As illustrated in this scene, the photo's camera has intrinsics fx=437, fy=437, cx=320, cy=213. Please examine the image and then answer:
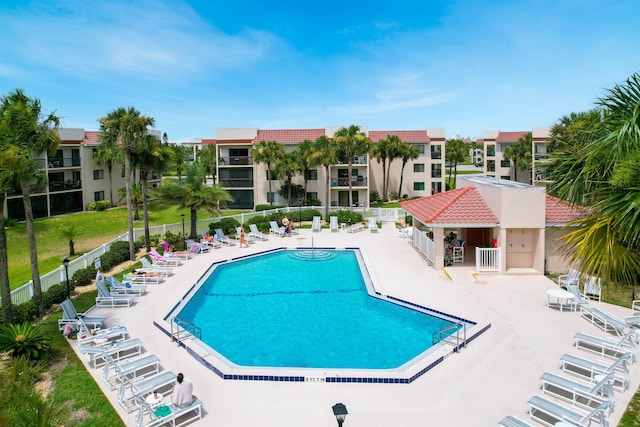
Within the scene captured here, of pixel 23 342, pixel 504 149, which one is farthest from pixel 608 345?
pixel 504 149

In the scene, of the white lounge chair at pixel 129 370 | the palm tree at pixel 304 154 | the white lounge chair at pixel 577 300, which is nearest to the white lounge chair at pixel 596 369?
the white lounge chair at pixel 577 300

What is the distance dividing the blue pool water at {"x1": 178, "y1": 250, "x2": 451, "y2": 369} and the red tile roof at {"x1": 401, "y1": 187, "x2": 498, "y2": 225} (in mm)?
4499

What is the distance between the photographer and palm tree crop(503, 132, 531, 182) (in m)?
54.8

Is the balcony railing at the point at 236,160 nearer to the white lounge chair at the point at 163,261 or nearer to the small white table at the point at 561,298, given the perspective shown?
the white lounge chair at the point at 163,261

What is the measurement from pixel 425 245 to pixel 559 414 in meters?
14.7

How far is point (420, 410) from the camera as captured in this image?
9.00m

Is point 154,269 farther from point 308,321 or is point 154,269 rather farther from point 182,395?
point 182,395

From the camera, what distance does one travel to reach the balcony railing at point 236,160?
46.1 m

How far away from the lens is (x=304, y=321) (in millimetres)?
15102

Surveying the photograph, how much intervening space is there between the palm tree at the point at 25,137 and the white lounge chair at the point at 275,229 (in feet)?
58.5

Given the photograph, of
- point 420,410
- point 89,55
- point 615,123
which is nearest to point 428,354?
point 420,410

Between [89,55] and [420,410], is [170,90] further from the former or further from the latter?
[420,410]

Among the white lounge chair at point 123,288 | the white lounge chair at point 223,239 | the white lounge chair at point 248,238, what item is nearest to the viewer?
the white lounge chair at point 123,288

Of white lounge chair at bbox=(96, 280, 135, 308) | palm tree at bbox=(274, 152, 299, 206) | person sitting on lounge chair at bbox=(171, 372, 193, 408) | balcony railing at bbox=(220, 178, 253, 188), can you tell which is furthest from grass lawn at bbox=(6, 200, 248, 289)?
person sitting on lounge chair at bbox=(171, 372, 193, 408)
